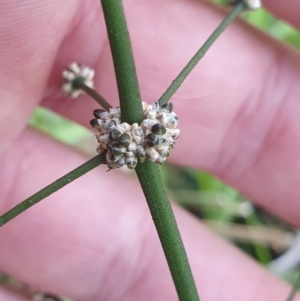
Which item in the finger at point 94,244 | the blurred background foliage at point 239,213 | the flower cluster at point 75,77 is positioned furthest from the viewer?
the blurred background foliage at point 239,213

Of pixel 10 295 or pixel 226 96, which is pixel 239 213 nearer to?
pixel 226 96

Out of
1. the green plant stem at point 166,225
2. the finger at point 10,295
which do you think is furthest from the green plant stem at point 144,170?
the finger at point 10,295

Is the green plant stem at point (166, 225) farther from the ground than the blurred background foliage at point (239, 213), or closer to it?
closer to it

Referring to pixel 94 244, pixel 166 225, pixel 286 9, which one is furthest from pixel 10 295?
pixel 286 9

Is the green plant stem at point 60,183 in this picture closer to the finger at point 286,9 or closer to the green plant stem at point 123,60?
the green plant stem at point 123,60

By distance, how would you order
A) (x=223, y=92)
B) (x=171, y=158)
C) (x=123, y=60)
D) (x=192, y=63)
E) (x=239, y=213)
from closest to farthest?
(x=123, y=60)
(x=192, y=63)
(x=223, y=92)
(x=171, y=158)
(x=239, y=213)

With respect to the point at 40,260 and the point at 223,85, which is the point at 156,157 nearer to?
the point at 223,85
